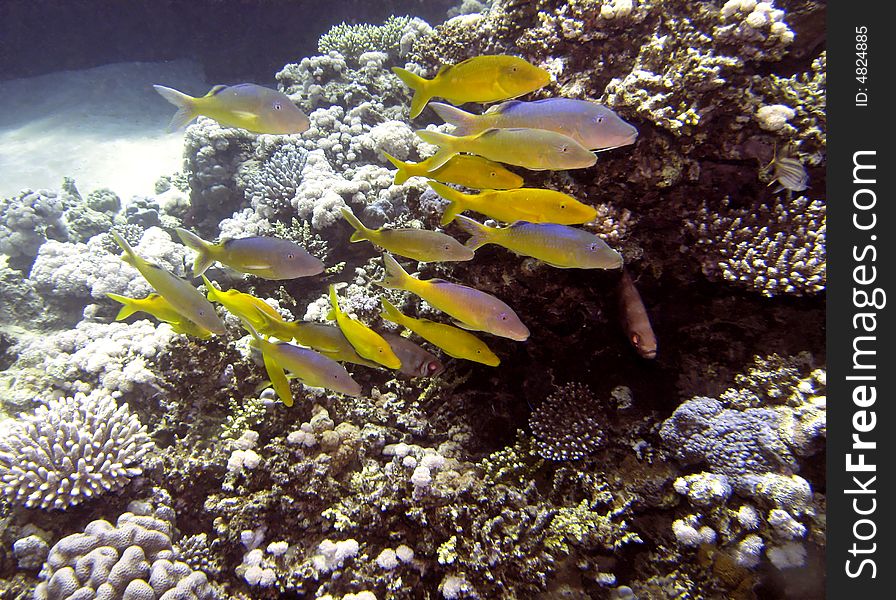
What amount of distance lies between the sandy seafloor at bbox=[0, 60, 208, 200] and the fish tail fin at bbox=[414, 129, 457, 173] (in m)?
10.0

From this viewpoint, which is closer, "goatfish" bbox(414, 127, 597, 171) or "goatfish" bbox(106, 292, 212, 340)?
"goatfish" bbox(414, 127, 597, 171)

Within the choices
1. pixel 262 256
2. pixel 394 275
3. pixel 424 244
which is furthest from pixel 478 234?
pixel 262 256

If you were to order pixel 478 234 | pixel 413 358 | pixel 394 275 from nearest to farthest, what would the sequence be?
pixel 478 234 → pixel 394 275 → pixel 413 358

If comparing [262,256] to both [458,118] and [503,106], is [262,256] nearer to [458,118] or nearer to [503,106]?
[458,118]

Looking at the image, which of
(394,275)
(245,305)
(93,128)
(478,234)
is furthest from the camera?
(93,128)

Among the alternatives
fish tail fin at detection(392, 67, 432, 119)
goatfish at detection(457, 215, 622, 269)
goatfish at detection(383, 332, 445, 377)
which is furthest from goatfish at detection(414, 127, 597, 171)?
goatfish at detection(383, 332, 445, 377)

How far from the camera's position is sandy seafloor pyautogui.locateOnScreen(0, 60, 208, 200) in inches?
428

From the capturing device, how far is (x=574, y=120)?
2.71m

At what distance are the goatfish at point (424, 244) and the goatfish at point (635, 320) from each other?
1265 mm

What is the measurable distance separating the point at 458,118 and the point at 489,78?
0.37 meters

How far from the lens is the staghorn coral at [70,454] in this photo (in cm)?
336

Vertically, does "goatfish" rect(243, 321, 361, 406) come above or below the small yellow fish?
below

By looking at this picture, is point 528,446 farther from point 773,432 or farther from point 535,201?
point 535,201

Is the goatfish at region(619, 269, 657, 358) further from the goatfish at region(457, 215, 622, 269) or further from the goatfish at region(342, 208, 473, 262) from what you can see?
the goatfish at region(342, 208, 473, 262)
